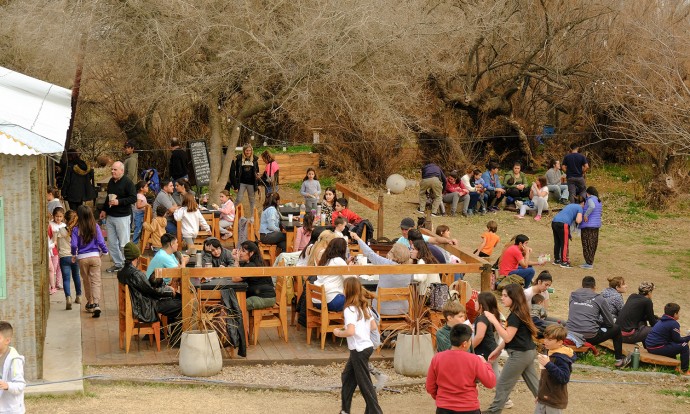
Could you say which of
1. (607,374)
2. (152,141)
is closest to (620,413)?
(607,374)

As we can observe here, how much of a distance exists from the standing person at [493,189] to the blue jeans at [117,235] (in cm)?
956

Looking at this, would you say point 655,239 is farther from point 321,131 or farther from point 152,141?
point 152,141

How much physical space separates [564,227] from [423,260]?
6187mm

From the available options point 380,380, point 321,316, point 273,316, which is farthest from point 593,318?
point 273,316

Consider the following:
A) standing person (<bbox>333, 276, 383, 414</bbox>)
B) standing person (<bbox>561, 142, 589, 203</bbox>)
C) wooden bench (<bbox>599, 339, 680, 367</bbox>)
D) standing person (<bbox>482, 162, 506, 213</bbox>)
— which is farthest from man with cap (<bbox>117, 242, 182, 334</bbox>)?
standing person (<bbox>561, 142, 589, 203</bbox>)

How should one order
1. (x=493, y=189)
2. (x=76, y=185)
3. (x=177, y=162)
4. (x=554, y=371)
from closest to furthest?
(x=554, y=371) → (x=76, y=185) → (x=177, y=162) → (x=493, y=189)

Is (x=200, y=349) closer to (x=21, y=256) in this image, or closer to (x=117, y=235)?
(x=21, y=256)

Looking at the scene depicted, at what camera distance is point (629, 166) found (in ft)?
84.8

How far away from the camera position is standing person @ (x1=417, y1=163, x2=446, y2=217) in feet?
68.5

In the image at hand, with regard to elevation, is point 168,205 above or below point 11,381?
above

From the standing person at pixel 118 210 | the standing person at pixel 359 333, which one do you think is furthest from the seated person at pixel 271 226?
the standing person at pixel 359 333

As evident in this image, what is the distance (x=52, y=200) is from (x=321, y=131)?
1117 cm

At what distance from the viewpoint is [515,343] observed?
27.8ft

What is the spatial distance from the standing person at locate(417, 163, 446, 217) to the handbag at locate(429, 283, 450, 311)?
32.9ft
